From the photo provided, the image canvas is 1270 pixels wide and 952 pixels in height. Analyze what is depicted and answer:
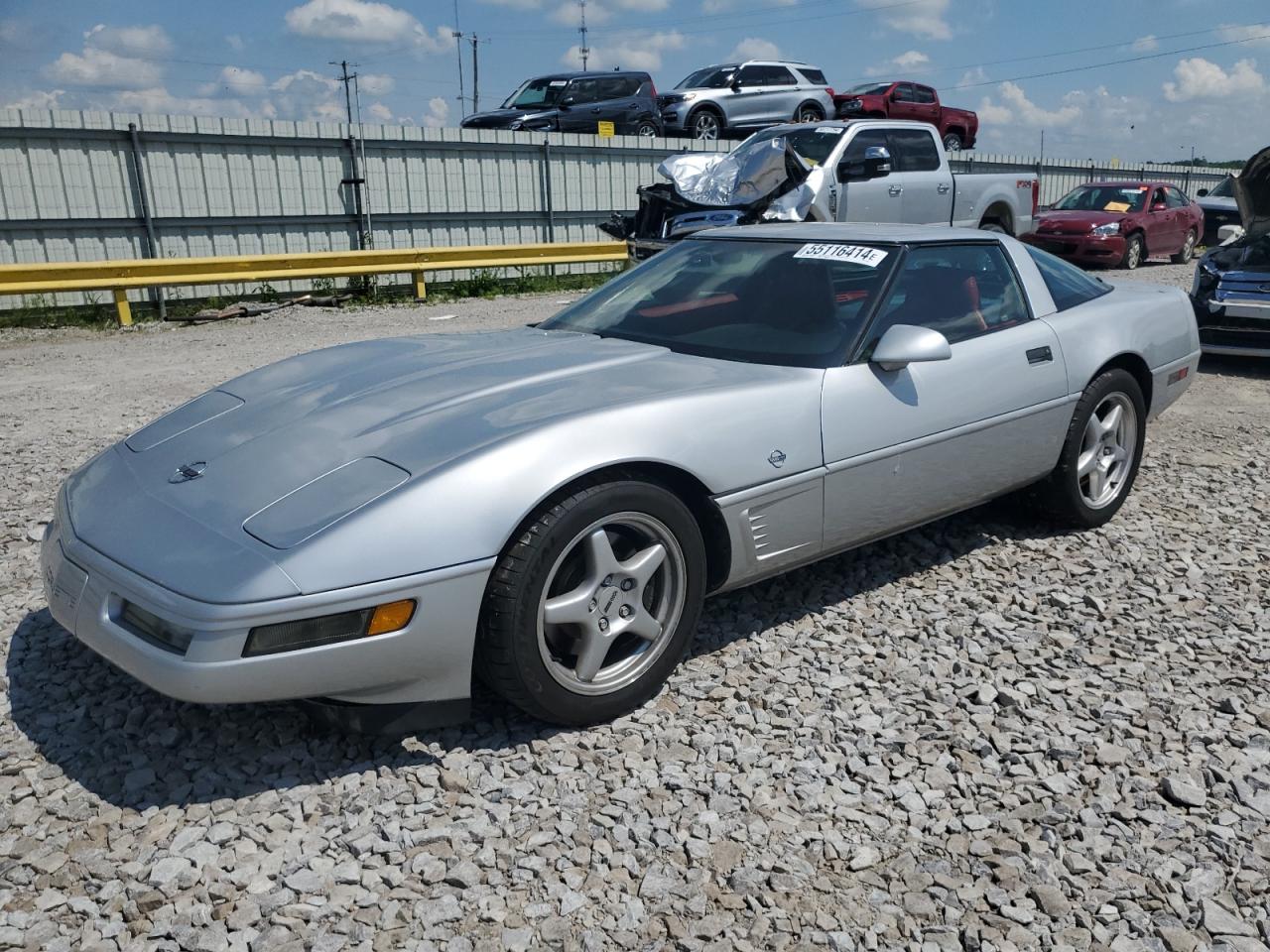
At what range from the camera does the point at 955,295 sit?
12.8 feet

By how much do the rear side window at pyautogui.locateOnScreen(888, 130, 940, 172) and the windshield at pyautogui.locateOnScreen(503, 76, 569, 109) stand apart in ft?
30.2

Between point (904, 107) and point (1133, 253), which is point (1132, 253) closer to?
point (1133, 253)

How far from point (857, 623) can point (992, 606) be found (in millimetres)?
547

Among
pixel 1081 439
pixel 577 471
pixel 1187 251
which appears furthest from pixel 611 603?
pixel 1187 251

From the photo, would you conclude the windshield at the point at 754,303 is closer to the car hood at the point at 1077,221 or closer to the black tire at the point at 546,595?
the black tire at the point at 546,595

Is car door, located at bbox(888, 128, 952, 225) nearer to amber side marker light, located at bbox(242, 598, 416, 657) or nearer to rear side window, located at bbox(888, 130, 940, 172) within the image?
rear side window, located at bbox(888, 130, 940, 172)

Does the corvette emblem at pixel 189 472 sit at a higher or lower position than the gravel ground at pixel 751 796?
higher

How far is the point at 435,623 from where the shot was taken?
2.50m

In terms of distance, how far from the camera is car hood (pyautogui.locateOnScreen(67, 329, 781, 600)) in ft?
8.11

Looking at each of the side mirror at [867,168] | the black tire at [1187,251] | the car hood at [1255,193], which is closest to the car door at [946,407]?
the car hood at [1255,193]

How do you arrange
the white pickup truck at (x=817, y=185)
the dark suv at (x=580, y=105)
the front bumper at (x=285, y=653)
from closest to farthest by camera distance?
the front bumper at (x=285, y=653), the white pickup truck at (x=817, y=185), the dark suv at (x=580, y=105)

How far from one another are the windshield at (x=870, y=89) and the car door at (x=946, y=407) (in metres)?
19.2

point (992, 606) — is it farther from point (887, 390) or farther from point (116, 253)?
point (116, 253)

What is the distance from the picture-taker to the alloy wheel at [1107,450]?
14.4ft
